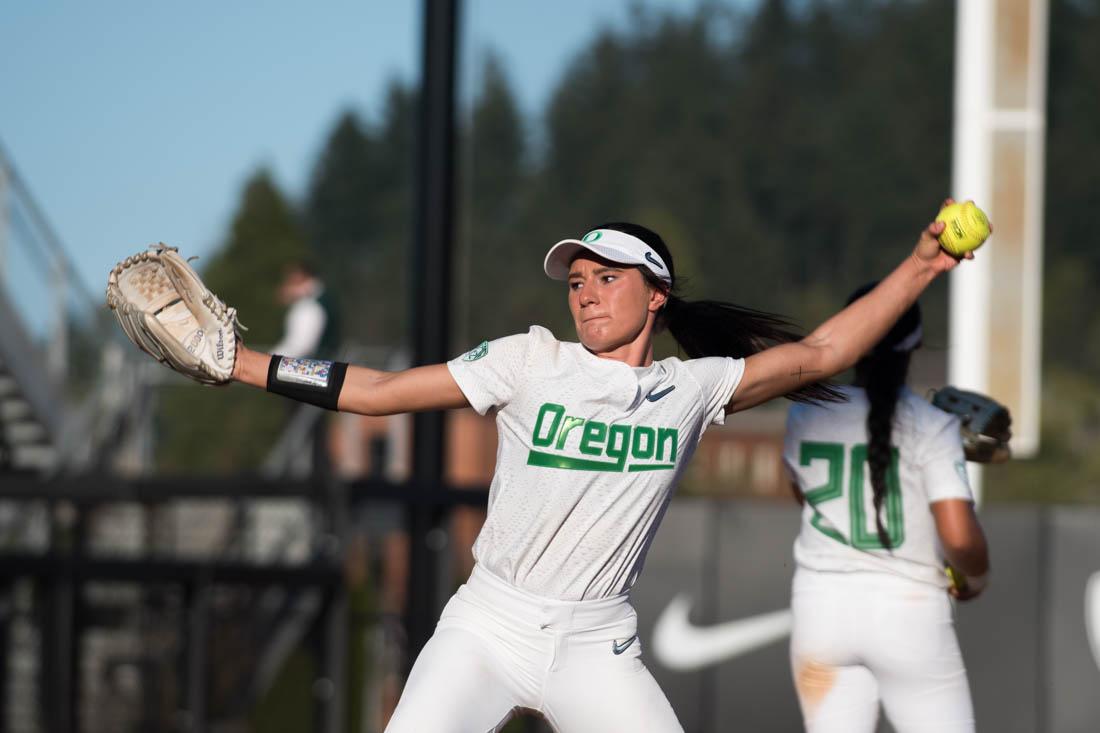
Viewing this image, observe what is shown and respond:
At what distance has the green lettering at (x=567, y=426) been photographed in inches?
166

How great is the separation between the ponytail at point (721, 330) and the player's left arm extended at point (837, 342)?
176 millimetres

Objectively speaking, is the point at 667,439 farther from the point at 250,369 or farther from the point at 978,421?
the point at 978,421

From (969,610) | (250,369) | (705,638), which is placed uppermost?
(250,369)

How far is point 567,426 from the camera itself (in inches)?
166

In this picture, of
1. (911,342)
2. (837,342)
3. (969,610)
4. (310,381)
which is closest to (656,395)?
(837,342)

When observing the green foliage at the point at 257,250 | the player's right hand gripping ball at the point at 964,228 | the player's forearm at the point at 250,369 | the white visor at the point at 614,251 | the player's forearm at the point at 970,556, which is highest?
the green foliage at the point at 257,250

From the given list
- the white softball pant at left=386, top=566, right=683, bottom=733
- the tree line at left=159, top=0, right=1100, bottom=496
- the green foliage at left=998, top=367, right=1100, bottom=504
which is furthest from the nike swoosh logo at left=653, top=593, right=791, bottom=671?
the green foliage at left=998, top=367, right=1100, bottom=504

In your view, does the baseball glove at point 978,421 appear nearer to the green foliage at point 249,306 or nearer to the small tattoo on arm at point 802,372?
the small tattoo on arm at point 802,372

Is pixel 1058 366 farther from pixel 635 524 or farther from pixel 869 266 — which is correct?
pixel 635 524

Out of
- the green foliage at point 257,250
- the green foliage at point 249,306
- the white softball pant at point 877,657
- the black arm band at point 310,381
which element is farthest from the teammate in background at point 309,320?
the green foliage at point 257,250

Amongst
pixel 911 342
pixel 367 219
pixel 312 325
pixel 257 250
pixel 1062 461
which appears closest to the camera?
pixel 911 342

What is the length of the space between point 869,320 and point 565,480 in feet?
3.40

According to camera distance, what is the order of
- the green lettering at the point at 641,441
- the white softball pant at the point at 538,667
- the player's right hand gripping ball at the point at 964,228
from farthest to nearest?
the player's right hand gripping ball at the point at 964,228, the green lettering at the point at 641,441, the white softball pant at the point at 538,667

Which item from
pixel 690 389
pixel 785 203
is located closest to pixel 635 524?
pixel 690 389
